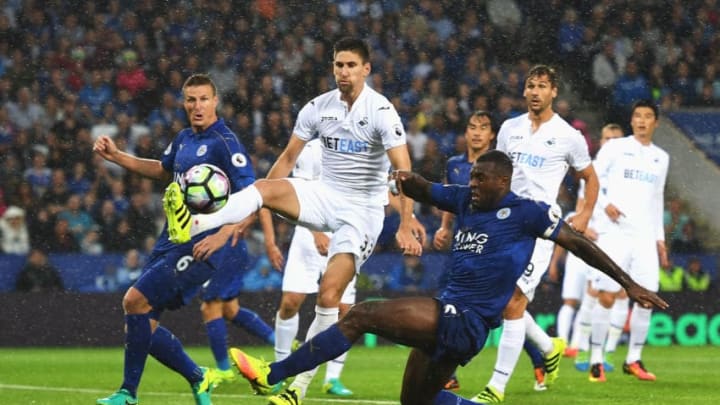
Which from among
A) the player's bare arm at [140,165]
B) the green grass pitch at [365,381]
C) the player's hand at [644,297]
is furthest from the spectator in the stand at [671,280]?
the player's hand at [644,297]

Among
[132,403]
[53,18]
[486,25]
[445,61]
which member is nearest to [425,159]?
[445,61]

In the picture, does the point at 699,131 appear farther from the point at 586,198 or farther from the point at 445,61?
the point at 586,198

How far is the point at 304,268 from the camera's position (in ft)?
34.2

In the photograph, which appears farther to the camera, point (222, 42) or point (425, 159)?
point (222, 42)

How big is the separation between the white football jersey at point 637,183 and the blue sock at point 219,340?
3676 millimetres

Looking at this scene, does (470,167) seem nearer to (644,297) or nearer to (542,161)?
(542,161)

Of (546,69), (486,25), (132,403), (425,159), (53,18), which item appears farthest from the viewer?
(486,25)

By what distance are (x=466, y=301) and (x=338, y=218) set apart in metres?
1.60

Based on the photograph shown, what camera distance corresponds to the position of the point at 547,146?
376 inches

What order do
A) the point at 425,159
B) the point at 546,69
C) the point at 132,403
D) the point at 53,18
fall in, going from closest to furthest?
the point at 132,403 < the point at 546,69 < the point at 425,159 < the point at 53,18

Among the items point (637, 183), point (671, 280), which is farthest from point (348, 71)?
point (671, 280)

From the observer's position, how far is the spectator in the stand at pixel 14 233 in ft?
51.1

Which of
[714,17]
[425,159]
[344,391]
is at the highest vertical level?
[714,17]

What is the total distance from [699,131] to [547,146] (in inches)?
386
